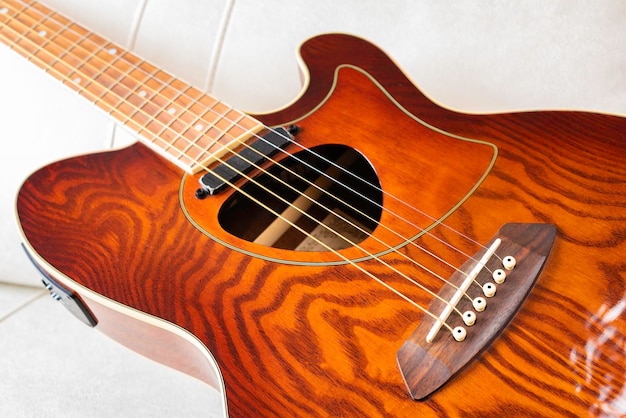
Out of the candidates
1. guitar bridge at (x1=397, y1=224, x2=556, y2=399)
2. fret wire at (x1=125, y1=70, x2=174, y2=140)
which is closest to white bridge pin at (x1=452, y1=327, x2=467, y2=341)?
guitar bridge at (x1=397, y1=224, x2=556, y2=399)

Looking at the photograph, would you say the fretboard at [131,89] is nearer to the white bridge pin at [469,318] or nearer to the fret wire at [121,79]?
Result: the fret wire at [121,79]

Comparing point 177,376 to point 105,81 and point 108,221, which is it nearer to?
point 108,221

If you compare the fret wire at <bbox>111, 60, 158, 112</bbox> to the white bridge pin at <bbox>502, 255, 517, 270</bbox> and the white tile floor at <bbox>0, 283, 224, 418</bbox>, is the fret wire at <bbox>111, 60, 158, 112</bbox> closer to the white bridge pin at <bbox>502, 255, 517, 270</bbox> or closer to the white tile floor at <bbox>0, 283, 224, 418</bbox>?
the white tile floor at <bbox>0, 283, 224, 418</bbox>

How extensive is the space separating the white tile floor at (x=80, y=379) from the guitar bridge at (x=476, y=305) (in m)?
0.42

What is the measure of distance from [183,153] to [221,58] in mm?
347

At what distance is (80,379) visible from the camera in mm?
836

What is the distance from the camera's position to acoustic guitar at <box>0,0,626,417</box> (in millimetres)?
470

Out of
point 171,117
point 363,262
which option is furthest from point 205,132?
point 363,262

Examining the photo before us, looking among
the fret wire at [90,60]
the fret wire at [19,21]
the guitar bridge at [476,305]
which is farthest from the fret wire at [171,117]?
the guitar bridge at [476,305]

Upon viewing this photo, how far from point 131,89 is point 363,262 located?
1.54 ft

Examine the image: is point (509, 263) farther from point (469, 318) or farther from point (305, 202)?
point (305, 202)

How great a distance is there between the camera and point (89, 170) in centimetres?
71

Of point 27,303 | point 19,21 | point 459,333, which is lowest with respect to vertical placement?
point 27,303

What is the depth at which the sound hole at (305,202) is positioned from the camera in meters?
0.69
